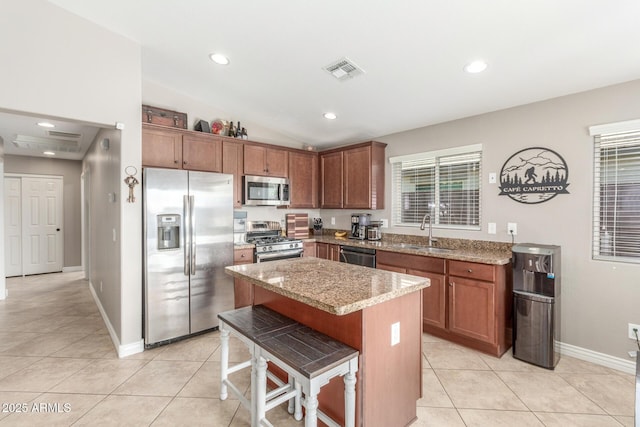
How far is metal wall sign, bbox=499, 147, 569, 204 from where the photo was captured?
2.86 meters

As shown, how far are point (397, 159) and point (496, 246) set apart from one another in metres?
1.70

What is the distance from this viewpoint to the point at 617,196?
8.55 ft

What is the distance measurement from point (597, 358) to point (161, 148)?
16.0ft

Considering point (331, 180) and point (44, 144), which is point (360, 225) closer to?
point (331, 180)

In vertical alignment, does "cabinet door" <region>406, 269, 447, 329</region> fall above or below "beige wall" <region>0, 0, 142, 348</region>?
below

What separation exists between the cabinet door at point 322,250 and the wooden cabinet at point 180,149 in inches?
71.7

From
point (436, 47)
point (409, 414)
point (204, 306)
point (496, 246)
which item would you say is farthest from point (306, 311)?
point (496, 246)

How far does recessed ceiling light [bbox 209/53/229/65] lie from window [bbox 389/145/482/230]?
249 cm

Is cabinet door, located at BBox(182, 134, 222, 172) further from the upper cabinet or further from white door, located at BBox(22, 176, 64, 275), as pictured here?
white door, located at BBox(22, 176, 64, 275)

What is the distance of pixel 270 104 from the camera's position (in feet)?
12.8

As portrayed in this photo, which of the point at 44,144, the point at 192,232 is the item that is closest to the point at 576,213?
the point at 192,232

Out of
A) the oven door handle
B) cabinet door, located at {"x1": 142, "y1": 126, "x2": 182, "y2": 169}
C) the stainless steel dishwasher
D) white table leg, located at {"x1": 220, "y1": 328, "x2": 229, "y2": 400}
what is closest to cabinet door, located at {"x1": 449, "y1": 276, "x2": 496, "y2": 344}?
the stainless steel dishwasher

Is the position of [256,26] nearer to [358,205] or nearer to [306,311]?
[306,311]

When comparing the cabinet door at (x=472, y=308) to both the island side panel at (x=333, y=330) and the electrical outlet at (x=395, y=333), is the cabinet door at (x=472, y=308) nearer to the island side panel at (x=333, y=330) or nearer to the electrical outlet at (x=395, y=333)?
the electrical outlet at (x=395, y=333)
